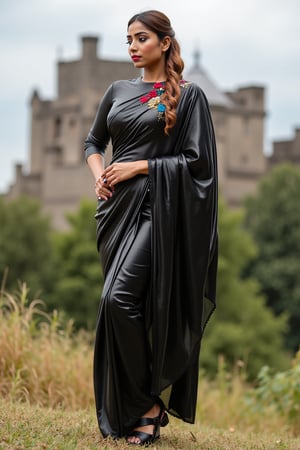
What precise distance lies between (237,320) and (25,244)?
8170mm

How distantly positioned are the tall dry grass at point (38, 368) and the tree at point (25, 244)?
36403 mm

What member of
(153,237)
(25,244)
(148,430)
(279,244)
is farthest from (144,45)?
(279,244)

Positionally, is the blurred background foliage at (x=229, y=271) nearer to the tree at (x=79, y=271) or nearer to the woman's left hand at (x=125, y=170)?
the tree at (x=79, y=271)

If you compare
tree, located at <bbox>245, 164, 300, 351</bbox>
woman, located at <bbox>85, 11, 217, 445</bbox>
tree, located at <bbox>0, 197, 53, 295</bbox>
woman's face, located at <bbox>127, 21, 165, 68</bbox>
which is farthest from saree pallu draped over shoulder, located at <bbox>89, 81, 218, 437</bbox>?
tree, located at <bbox>245, 164, 300, 351</bbox>

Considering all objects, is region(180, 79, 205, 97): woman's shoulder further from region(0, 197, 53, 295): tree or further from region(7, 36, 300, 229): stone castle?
region(7, 36, 300, 229): stone castle

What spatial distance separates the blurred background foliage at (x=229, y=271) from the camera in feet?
151

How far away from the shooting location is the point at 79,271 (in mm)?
48719

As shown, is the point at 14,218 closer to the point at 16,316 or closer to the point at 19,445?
the point at 16,316

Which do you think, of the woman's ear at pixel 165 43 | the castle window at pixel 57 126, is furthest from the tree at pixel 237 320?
the woman's ear at pixel 165 43

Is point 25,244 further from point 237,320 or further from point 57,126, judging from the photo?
point 57,126

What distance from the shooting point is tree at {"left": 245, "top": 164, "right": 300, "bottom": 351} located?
55469 millimetres

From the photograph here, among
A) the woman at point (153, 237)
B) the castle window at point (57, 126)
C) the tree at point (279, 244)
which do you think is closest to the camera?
the woman at point (153, 237)

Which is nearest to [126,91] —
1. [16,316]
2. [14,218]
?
[16,316]

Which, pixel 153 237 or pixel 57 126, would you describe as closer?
pixel 153 237
